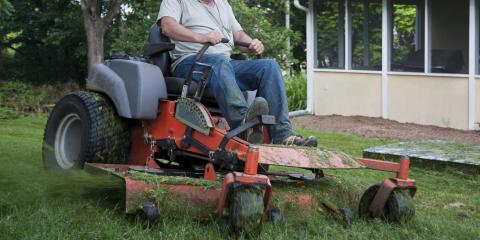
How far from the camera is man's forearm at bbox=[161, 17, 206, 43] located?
5.06m

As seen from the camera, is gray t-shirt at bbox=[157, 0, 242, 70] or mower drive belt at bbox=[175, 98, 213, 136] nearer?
mower drive belt at bbox=[175, 98, 213, 136]

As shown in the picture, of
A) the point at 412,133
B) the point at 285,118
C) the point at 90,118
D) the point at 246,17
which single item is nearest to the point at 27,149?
the point at 90,118

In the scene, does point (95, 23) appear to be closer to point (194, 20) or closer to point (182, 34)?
point (194, 20)

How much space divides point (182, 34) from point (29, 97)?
11.2 metres

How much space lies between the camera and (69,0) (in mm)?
18516

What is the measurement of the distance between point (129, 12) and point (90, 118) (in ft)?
42.4

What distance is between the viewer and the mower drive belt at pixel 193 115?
466 cm

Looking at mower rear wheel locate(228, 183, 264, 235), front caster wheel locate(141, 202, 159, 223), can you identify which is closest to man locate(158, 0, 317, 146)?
mower rear wheel locate(228, 183, 264, 235)

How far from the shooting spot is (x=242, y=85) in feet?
16.8

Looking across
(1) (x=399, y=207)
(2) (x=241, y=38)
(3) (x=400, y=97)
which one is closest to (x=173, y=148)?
(2) (x=241, y=38)

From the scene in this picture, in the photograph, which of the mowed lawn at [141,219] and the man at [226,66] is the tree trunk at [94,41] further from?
the man at [226,66]

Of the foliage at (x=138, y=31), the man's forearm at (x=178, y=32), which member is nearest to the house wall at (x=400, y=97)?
the foliage at (x=138, y=31)

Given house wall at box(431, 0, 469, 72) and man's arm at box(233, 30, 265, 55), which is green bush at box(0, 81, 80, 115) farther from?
man's arm at box(233, 30, 265, 55)

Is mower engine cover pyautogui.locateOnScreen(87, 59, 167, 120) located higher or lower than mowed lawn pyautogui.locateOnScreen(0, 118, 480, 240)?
higher
